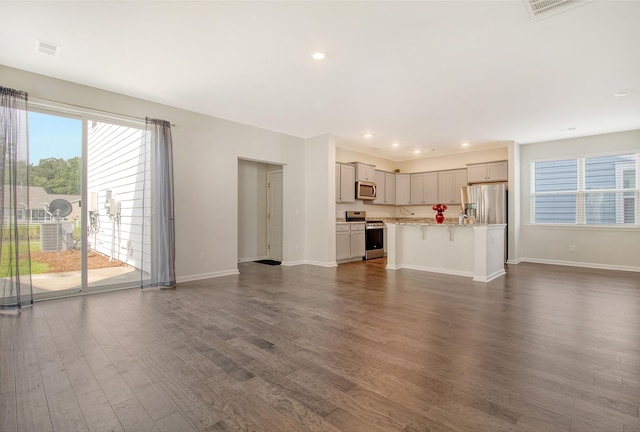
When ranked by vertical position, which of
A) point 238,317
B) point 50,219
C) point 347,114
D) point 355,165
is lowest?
point 238,317

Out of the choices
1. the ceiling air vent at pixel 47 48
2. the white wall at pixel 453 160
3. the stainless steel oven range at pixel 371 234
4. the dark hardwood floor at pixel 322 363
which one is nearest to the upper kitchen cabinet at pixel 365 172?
the stainless steel oven range at pixel 371 234

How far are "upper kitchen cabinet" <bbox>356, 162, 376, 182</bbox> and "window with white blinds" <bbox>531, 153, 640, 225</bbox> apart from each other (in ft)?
12.2

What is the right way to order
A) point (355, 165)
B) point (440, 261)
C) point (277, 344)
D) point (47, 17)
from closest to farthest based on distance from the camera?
1. point (277, 344)
2. point (47, 17)
3. point (440, 261)
4. point (355, 165)

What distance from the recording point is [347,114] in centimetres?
537

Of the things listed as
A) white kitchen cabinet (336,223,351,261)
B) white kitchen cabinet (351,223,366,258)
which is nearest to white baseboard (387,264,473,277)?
white kitchen cabinet (336,223,351,261)

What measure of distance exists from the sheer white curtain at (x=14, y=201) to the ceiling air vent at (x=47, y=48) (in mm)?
692

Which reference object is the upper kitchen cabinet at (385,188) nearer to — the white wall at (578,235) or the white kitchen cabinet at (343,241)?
the white kitchen cabinet at (343,241)

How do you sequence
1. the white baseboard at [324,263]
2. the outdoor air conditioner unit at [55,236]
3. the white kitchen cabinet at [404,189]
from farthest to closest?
the white kitchen cabinet at [404,189] < the white baseboard at [324,263] < the outdoor air conditioner unit at [55,236]

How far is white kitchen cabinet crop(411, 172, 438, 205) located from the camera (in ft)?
28.5

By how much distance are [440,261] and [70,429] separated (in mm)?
5591

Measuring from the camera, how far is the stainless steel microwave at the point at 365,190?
783 centimetres

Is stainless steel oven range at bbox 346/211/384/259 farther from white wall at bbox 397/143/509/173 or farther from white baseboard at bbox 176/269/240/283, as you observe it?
white baseboard at bbox 176/269/240/283

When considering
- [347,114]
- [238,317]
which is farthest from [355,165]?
[238,317]

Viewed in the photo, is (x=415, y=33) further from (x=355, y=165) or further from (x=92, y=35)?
(x=355, y=165)
